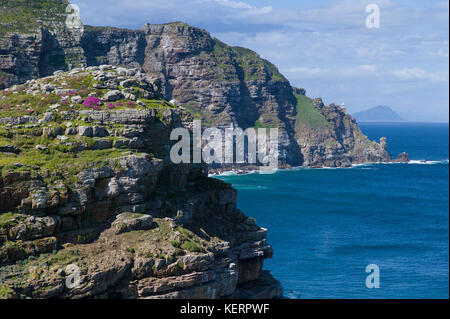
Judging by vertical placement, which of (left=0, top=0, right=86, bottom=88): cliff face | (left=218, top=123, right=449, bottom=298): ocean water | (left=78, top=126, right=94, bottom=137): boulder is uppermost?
(left=0, top=0, right=86, bottom=88): cliff face

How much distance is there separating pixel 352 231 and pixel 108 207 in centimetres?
8397

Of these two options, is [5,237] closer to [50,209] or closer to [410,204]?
[50,209]

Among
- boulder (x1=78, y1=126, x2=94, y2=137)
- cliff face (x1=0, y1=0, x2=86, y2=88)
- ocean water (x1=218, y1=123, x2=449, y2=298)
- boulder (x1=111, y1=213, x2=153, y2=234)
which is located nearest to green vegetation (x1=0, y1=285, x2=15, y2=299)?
boulder (x1=111, y1=213, x2=153, y2=234)

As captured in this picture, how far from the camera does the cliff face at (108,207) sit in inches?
1511

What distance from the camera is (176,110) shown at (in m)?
54.8

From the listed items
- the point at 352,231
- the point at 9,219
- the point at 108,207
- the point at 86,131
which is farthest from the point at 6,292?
the point at 352,231

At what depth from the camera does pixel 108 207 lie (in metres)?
43.6

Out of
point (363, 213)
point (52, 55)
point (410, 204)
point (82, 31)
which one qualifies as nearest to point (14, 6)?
point (52, 55)

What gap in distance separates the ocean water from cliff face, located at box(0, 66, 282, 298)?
28.2 meters

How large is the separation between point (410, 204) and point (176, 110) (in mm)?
114784

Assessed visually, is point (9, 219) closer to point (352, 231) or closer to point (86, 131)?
point (86, 131)

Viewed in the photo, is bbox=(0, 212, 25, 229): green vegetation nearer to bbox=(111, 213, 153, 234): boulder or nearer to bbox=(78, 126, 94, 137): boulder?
bbox=(111, 213, 153, 234): boulder

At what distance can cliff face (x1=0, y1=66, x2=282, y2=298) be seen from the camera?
38.4 metres

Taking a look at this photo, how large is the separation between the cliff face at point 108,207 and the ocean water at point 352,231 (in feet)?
92.5
